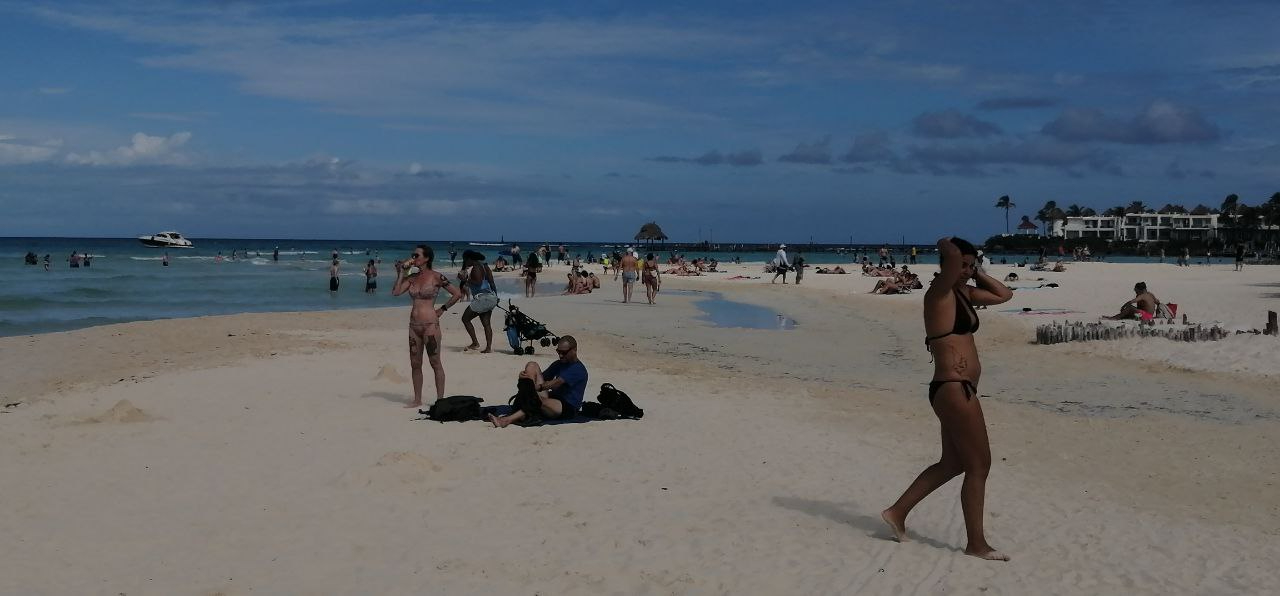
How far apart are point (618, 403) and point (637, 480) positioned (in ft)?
8.69

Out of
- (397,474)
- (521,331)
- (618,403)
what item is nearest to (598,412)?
(618,403)

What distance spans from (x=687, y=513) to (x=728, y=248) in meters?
169

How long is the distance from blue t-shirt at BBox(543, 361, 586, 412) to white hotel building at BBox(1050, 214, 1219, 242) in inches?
5479

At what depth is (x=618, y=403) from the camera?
35.3 ft

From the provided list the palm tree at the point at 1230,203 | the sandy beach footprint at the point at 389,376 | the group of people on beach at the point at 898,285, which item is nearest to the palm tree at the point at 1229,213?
the palm tree at the point at 1230,203

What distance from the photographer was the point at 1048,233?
16038 cm

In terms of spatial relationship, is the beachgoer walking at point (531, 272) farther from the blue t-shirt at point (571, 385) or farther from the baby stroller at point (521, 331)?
the blue t-shirt at point (571, 385)

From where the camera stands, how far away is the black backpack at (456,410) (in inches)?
410

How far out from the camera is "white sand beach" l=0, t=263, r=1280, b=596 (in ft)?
19.4

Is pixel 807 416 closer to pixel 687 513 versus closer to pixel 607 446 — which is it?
pixel 607 446

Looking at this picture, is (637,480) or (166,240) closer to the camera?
(637,480)

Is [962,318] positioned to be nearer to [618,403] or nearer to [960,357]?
[960,357]

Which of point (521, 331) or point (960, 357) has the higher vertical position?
point (960, 357)

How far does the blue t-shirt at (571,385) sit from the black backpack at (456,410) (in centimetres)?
82
